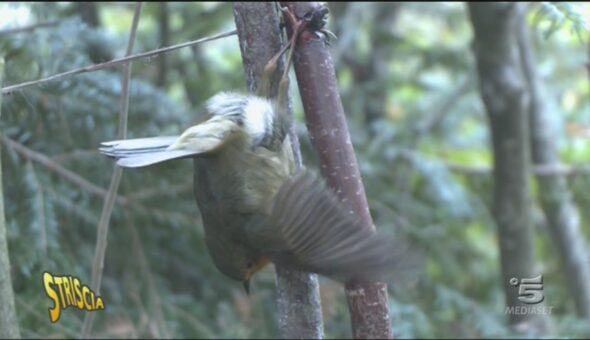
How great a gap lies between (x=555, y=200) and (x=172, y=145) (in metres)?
2.02

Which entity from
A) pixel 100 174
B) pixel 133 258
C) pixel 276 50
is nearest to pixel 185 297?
pixel 133 258

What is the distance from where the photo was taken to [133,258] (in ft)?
9.26

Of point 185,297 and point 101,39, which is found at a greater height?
point 101,39

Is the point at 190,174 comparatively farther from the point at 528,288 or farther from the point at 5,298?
the point at 5,298

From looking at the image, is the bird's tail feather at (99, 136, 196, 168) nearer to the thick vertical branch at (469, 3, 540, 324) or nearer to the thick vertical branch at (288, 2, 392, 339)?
the thick vertical branch at (288, 2, 392, 339)

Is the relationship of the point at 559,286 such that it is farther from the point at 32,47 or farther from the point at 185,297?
the point at 32,47

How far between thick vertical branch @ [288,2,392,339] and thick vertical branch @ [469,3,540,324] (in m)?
1.18

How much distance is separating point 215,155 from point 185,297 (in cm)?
119

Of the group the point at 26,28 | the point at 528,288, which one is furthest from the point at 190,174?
the point at 528,288

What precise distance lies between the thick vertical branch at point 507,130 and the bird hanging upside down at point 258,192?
114cm

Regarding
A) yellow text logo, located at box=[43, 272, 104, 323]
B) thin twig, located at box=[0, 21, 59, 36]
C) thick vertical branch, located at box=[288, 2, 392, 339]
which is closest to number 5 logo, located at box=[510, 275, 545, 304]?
thick vertical branch, located at box=[288, 2, 392, 339]

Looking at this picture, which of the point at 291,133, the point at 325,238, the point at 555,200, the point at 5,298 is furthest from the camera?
the point at 555,200

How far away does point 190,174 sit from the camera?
2.92m

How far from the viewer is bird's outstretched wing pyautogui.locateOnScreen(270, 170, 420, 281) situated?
57.7 inches
